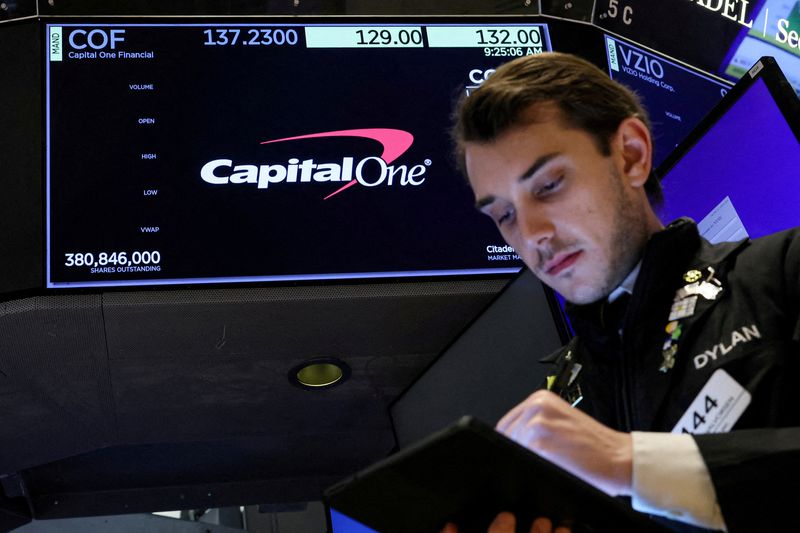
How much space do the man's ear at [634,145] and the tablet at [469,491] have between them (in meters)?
1.02

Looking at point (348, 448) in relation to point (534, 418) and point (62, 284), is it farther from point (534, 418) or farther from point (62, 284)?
point (534, 418)

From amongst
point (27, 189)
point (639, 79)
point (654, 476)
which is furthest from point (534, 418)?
point (639, 79)

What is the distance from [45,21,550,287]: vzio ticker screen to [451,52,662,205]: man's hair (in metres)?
1.31

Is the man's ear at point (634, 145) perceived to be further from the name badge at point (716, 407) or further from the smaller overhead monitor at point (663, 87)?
the smaller overhead monitor at point (663, 87)

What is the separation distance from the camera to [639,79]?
4078 millimetres

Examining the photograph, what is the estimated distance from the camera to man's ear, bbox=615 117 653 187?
2.37 meters

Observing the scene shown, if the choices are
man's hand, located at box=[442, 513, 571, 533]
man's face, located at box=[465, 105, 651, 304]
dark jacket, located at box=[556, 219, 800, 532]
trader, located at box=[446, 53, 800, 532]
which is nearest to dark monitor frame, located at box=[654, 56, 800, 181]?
trader, located at box=[446, 53, 800, 532]

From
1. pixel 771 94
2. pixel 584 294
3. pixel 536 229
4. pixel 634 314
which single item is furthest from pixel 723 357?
pixel 771 94

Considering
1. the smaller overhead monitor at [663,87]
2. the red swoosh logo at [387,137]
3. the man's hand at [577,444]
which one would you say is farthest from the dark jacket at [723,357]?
the smaller overhead monitor at [663,87]

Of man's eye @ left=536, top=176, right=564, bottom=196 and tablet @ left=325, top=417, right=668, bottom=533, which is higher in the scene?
man's eye @ left=536, top=176, right=564, bottom=196

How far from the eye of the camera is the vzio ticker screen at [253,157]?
3598 millimetres

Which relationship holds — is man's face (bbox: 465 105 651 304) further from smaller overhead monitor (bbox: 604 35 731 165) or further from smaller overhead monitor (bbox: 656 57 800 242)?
smaller overhead monitor (bbox: 604 35 731 165)

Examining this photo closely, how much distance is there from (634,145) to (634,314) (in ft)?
1.77

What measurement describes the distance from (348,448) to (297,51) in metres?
2.26
